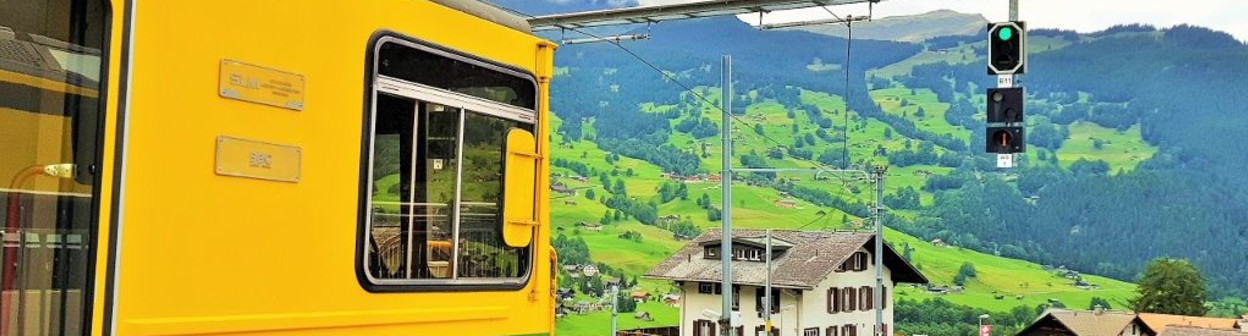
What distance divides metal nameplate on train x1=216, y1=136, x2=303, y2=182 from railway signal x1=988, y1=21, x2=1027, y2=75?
7298mm

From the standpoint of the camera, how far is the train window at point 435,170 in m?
3.78

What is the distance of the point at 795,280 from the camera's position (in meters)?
31.5

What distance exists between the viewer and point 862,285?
34.8 m

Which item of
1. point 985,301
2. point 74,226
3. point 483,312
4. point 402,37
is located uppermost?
point 402,37

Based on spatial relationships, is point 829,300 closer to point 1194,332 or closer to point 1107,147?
point 1194,332

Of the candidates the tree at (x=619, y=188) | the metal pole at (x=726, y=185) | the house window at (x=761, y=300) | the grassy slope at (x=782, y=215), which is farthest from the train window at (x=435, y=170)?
the tree at (x=619, y=188)

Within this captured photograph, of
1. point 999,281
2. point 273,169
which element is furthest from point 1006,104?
point 999,281

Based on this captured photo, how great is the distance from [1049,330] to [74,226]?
127 ft

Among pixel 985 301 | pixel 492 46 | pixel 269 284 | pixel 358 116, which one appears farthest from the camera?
pixel 985 301

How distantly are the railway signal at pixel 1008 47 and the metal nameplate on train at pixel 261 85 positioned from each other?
7244 millimetres

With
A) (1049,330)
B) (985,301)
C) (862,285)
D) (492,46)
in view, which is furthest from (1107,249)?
(492,46)

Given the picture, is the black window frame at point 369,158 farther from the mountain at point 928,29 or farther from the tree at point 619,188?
the mountain at point 928,29

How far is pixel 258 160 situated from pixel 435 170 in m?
0.78

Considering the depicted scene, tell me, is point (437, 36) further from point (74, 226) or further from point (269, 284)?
point (74, 226)
